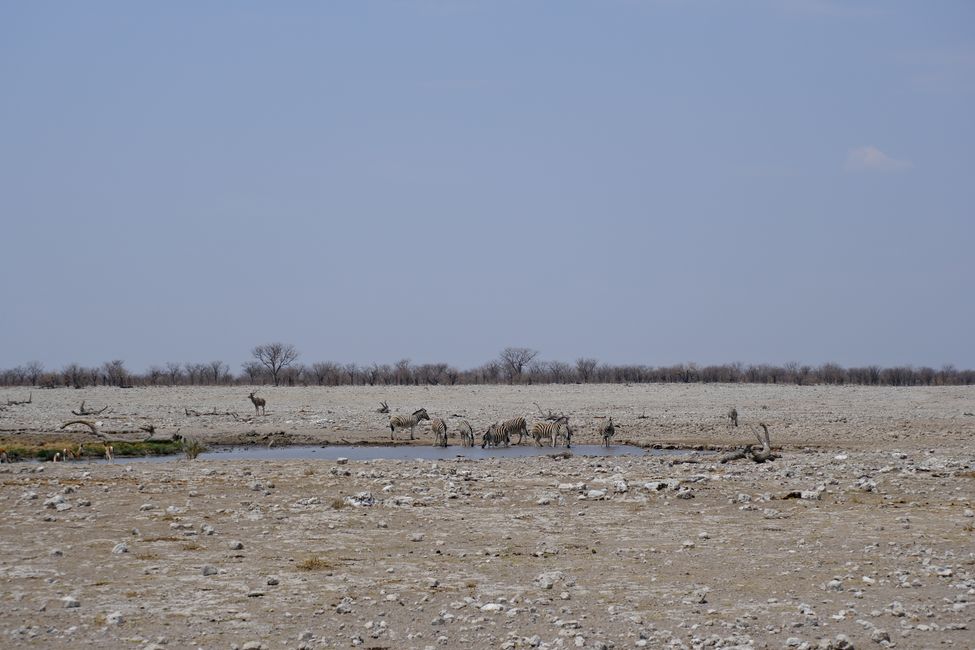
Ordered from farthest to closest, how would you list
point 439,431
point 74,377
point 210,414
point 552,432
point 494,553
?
point 74,377 < point 210,414 < point 439,431 < point 552,432 < point 494,553

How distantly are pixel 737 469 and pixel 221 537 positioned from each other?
10.0m

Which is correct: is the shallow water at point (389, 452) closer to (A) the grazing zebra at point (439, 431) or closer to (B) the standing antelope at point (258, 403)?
(A) the grazing zebra at point (439, 431)

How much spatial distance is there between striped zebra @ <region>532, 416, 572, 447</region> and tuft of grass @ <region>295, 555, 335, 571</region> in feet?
67.3

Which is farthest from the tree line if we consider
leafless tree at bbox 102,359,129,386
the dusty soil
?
the dusty soil

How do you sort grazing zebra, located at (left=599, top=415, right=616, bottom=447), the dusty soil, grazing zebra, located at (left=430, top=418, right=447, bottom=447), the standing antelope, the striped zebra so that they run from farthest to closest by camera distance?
the standing antelope → grazing zebra, located at (left=430, top=418, right=447, bottom=447) → the striped zebra → grazing zebra, located at (left=599, top=415, right=616, bottom=447) → the dusty soil

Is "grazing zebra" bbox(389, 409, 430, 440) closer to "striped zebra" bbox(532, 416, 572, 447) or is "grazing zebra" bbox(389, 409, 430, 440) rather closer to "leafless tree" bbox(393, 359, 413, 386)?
"striped zebra" bbox(532, 416, 572, 447)

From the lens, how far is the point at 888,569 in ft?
34.6

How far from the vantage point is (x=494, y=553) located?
11.5 m

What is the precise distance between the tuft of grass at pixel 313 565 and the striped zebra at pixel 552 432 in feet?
67.3

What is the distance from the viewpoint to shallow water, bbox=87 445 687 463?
93.2ft

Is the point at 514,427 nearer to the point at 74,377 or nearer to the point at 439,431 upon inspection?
the point at 439,431

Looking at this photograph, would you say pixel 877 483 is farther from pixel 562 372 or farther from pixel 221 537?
pixel 562 372

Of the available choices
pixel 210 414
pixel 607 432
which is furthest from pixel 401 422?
pixel 210 414

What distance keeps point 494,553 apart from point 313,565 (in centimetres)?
204
